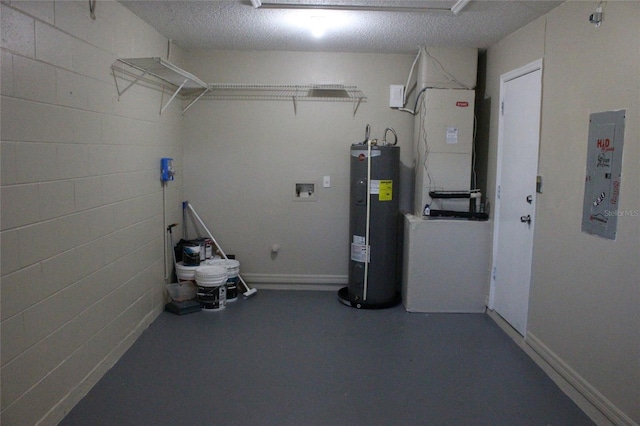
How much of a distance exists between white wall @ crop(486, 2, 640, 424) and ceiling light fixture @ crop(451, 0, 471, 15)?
25.1 inches

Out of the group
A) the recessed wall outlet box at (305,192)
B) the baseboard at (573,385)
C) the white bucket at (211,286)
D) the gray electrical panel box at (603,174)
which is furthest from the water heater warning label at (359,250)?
the gray electrical panel box at (603,174)

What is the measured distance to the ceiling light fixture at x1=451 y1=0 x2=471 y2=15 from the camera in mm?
3047

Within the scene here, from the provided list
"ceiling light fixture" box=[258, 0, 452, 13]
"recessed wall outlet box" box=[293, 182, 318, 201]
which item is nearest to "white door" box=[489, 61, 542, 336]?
"ceiling light fixture" box=[258, 0, 452, 13]

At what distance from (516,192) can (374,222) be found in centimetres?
128

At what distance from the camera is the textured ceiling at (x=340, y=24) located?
10.7 ft

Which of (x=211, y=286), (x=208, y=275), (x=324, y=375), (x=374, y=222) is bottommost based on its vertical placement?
(x=324, y=375)

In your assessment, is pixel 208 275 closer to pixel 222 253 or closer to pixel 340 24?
pixel 222 253

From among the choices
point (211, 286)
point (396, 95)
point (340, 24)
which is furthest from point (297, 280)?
point (340, 24)

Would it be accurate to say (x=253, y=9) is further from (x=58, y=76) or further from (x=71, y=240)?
(x=71, y=240)

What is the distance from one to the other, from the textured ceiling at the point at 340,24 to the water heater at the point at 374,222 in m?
0.99

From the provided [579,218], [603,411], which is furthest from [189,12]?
[603,411]

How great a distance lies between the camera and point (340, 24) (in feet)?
12.3

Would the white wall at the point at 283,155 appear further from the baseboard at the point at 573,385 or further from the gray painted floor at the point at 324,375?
the baseboard at the point at 573,385

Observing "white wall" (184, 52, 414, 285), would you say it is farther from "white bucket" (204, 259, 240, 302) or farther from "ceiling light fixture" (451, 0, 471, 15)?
"ceiling light fixture" (451, 0, 471, 15)
